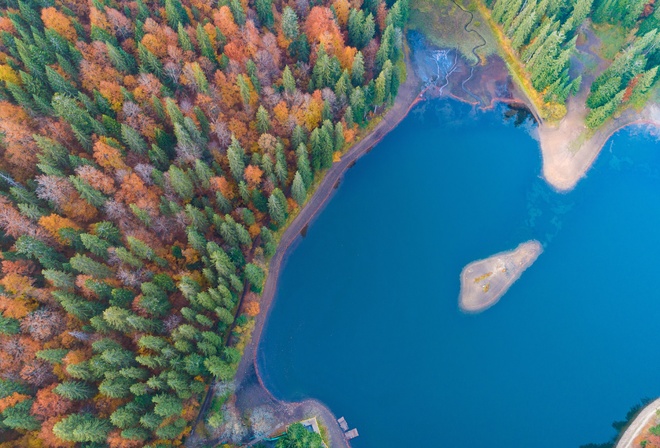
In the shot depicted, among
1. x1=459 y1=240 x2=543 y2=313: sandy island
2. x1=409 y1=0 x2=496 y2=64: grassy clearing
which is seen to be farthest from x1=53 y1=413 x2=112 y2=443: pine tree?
x1=409 y1=0 x2=496 y2=64: grassy clearing

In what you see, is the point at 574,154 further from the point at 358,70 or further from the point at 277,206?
the point at 277,206

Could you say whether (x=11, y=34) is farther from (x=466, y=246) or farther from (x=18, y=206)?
(x=466, y=246)

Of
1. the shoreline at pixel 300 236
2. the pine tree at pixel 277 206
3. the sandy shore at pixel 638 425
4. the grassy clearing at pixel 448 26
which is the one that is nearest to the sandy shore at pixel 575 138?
the grassy clearing at pixel 448 26

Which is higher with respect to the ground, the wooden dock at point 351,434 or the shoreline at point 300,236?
the shoreline at point 300,236

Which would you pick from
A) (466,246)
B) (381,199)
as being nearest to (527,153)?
(466,246)

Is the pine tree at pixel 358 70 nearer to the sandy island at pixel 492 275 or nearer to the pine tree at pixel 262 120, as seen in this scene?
the pine tree at pixel 262 120

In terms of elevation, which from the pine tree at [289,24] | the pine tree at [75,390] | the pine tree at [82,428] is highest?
the pine tree at [289,24]

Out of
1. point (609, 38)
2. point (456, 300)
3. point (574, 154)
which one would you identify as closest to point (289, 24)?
point (456, 300)
